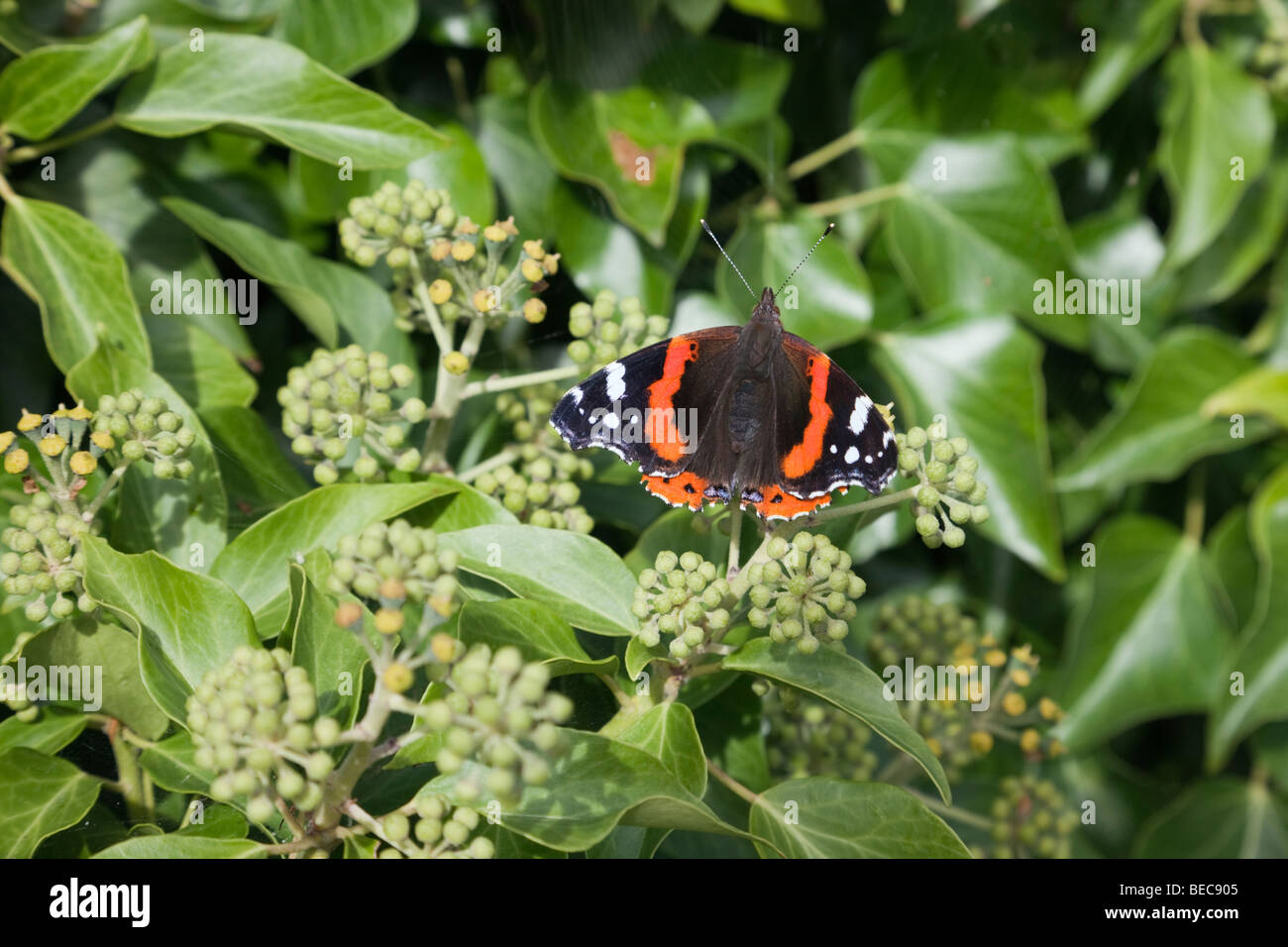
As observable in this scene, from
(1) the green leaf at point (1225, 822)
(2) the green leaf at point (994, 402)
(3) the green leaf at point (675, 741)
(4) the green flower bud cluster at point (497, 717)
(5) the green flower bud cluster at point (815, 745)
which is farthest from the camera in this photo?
(1) the green leaf at point (1225, 822)

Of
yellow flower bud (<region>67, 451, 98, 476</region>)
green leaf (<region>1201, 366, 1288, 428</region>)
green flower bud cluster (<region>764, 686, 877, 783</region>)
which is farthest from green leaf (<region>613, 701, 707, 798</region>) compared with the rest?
green leaf (<region>1201, 366, 1288, 428</region>)

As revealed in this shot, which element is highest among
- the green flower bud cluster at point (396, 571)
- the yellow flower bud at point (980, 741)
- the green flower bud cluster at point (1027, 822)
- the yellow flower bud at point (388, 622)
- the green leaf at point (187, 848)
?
the green flower bud cluster at point (396, 571)

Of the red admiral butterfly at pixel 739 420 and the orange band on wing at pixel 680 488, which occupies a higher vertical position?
the red admiral butterfly at pixel 739 420

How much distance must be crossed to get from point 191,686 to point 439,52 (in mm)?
1102

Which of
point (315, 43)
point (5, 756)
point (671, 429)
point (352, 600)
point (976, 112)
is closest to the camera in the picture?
point (352, 600)

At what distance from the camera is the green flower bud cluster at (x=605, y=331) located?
3.98 ft

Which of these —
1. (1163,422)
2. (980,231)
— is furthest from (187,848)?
(1163,422)

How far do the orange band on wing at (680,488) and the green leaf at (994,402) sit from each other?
56 centimetres

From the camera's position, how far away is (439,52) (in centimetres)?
167

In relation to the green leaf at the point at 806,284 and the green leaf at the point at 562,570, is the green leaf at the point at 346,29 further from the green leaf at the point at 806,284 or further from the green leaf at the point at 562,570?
the green leaf at the point at 562,570

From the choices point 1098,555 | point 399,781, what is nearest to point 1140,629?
point 1098,555

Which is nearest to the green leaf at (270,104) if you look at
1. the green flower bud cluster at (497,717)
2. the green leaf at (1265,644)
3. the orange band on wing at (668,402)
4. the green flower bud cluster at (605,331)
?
the green flower bud cluster at (605,331)

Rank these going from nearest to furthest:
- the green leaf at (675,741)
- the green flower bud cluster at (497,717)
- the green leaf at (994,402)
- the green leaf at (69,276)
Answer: the green flower bud cluster at (497,717) → the green leaf at (675,741) → the green leaf at (69,276) → the green leaf at (994,402)
